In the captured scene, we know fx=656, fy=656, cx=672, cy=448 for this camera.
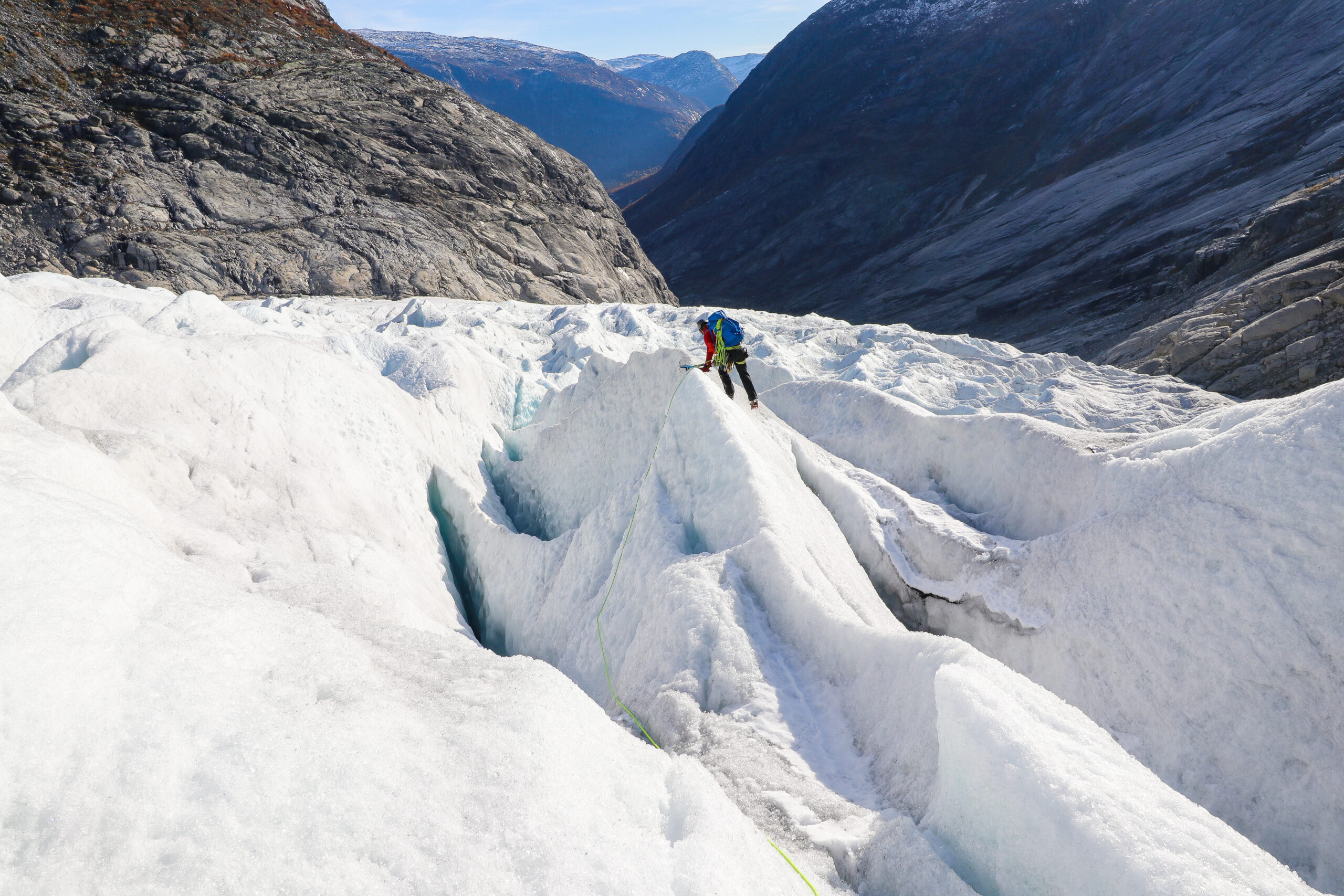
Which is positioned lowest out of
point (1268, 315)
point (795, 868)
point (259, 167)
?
point (795, 868)

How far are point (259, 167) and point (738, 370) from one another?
91.4 ft

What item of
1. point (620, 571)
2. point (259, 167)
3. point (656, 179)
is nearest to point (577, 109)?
point (656, 179)

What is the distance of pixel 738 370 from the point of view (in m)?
11.0

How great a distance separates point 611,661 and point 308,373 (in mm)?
7114

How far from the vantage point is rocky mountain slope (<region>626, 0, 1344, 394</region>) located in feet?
117

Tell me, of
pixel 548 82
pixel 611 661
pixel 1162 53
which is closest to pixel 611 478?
pixel 611 661

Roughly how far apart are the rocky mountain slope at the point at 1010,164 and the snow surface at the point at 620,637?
20.7 meters

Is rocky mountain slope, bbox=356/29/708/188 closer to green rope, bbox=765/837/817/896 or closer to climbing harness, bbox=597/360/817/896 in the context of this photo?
climbing harness, bbox=597/360/817/896

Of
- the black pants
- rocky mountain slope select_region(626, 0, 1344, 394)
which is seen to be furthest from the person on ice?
rocky mountain slope select_region(626, 0, 1344, 394)

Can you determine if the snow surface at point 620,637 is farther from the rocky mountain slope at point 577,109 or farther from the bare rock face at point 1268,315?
the rocky mountain slope at point 577,109

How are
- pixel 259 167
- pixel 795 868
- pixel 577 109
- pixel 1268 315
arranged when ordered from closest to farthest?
pixel 795 868 → pixel 1268 315 → pixel 259 167 → pixel 577 109

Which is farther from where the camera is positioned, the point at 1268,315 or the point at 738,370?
the point at 1268,315

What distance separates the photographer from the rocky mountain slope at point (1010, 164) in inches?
1399

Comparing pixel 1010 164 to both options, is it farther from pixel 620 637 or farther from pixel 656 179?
pixel 656 179
